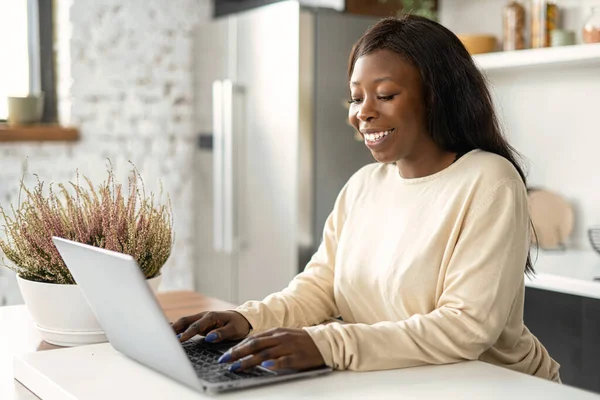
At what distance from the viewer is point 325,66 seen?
339 centimetres

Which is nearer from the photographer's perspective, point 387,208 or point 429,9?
point 387,208

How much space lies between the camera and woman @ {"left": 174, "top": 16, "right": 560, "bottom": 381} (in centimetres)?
131

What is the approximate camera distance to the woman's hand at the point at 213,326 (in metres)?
1.38

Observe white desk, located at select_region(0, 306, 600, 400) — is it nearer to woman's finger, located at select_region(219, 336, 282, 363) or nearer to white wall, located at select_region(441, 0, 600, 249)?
woman's finger, located at select_region(219, 336, 282, 363)

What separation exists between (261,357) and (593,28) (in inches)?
83.9

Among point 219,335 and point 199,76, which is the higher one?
point 199,76

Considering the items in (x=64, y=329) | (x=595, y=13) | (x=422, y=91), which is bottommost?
(x=64, y=329)

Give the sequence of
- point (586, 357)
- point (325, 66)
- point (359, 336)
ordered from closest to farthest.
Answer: point (359, 336), point (586, 357), point (325, 66)

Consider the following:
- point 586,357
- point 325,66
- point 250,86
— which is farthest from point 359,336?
point 250,86

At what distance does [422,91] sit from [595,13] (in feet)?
5.16

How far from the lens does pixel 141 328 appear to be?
3.90 ft

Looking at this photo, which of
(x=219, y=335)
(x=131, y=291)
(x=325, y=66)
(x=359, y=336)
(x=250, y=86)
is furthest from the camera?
(x=250, y=86)

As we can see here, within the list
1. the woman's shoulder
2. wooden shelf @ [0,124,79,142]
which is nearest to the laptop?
the woman's shoulder

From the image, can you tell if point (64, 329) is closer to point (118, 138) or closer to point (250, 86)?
point (250, 86)
